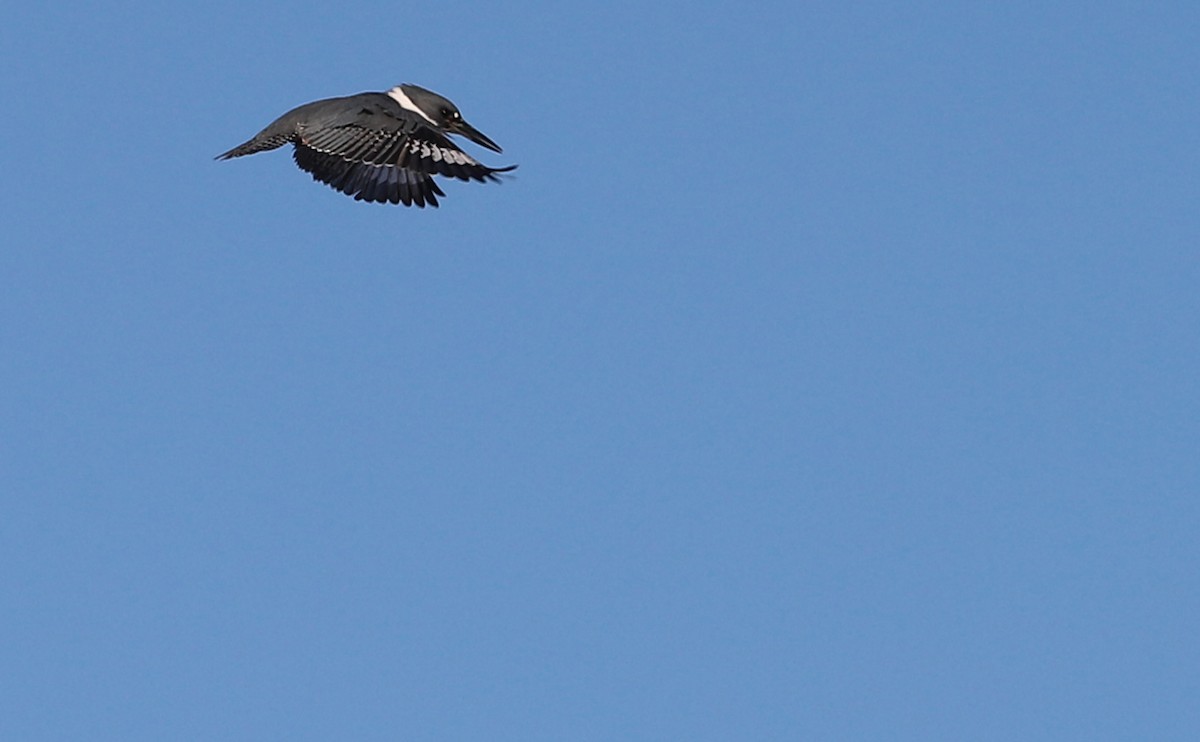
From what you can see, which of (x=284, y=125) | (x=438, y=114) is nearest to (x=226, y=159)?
(x=284, y=125)

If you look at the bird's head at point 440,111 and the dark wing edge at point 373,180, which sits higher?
the bird's head at point 440,111

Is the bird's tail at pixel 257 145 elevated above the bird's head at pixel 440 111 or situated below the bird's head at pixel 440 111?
below

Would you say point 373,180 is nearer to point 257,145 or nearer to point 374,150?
point 374,150

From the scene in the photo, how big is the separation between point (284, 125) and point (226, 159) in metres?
1.02

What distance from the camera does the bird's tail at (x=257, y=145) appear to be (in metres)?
27.2

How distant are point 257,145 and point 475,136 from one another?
294 cm

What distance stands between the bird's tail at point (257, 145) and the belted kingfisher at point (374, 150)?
0.04 meters

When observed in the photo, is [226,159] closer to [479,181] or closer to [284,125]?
[284,125]

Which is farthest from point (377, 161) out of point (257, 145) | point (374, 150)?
point (257, 145)

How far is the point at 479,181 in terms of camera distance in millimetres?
→ 26203

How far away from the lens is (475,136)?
92.6ft

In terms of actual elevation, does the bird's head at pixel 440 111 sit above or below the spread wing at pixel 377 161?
above

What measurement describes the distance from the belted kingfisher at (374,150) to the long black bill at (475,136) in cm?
96

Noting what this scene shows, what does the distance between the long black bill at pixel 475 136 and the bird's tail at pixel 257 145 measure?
242 cm
